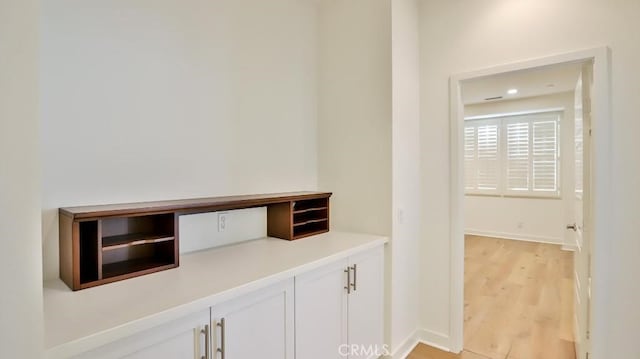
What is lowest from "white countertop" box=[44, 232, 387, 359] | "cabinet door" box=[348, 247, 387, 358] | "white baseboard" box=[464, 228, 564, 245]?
"white baseboard" box=[464, 228, 564, 245]

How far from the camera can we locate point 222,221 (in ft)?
6.63

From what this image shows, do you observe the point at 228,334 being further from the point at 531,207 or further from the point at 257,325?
the point at 531,207

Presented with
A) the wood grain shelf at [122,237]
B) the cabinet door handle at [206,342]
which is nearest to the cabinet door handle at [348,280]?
the wood grain shelf at [122,237]

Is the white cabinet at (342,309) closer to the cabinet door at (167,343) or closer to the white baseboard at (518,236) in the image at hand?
the cabinet door at (167,343)

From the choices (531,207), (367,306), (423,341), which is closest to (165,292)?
(367,306)

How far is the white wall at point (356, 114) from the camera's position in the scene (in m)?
2.29

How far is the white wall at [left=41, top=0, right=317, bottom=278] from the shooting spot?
1406 millimetres

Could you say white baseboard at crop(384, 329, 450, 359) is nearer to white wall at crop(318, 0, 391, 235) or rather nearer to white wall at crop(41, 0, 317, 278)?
white wall at crop(318, 0, 391, 235)

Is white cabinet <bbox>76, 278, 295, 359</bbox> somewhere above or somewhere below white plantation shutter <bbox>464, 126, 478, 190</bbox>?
below

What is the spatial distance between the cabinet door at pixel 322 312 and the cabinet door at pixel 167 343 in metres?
0.53

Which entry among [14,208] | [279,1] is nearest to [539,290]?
[279,1]

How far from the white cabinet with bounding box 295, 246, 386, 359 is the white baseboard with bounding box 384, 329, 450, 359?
282 millimetres

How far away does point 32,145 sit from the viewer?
0.79m

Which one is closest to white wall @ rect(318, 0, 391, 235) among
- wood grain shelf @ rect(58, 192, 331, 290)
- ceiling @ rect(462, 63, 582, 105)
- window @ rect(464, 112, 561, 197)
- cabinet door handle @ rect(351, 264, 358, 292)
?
cabinet door handle @ rect(351, 264, 358, 292)
